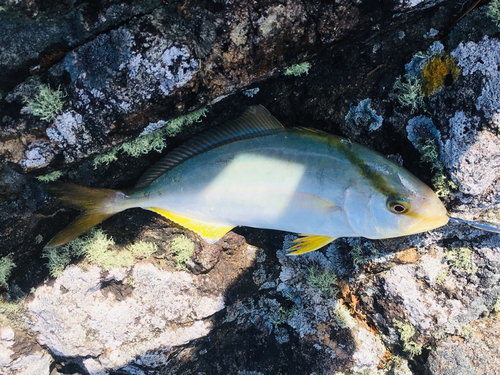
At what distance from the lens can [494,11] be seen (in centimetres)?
193

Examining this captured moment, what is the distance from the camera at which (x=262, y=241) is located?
289 cm

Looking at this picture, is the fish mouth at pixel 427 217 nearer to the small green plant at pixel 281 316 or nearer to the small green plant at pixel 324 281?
the small green plant at pixel 324 281

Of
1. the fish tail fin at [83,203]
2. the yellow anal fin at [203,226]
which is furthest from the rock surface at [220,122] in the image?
the yellow anal fin at [203,226]

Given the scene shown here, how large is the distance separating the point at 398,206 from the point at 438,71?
2.98ft

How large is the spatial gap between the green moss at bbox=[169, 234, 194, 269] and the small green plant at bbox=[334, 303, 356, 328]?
133 centimetres

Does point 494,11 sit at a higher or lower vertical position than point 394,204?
higher

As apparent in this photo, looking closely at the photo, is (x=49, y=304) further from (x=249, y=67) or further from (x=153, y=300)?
(x=249, y=67)

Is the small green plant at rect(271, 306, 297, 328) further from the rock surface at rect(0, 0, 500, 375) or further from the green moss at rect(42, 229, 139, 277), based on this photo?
the green moss at rect(42, 229, 139, 277)

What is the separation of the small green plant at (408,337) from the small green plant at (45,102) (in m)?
2.84

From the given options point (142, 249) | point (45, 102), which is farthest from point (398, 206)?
point (45, 102)

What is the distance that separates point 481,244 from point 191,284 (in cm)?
223

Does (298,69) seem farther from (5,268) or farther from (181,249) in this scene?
(5,268)

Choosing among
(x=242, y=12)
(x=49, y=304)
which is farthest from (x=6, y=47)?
(x=49, y=304)

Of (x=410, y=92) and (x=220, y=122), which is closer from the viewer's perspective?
(x=410, y=92)
